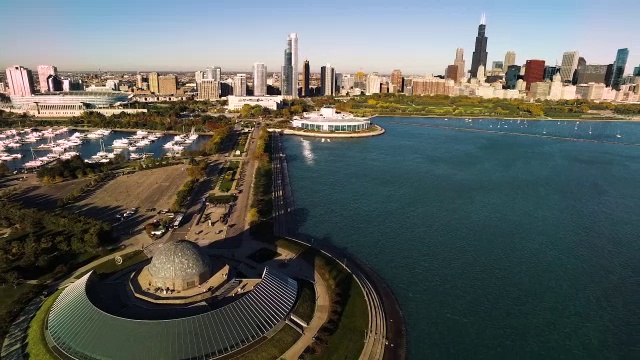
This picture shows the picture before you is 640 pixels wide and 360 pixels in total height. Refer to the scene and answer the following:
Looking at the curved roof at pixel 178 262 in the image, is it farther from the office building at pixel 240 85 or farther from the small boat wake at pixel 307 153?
the office building at pixel 240 85

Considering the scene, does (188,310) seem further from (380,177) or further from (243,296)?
(380,177)

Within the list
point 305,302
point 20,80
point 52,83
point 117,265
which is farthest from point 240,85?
point 305,302

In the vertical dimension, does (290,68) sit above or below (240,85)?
above

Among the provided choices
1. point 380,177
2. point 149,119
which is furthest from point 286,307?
point 149,119

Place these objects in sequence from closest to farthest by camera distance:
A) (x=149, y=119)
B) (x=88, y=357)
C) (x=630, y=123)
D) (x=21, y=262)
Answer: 1. (x=88, y=357)
2. (x=21, y=262)
3. (x=149, y=119)
4. (x=630, y=123)

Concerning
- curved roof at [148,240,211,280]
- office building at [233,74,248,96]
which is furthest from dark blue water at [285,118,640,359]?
office building at [233,74,248,96]

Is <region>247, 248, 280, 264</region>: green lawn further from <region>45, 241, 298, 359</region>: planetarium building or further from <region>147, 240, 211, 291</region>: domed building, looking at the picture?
<region>147, 240, 211, 291</region>: domed building

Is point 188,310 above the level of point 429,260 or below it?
above

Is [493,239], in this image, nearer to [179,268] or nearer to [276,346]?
[276,346]
